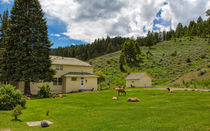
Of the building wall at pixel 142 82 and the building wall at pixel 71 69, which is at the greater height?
the building wall at pixel 71 69

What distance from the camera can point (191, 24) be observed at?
121 m

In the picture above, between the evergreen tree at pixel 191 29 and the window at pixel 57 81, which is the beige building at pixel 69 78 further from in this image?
the evergreen tree at pixel 191 29

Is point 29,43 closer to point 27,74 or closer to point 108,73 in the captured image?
point 27,74

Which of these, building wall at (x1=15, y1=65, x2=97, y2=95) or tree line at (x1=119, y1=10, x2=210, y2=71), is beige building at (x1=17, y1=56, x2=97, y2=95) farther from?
tree line at (x1=119, y1=10, x2=210, y2=71)

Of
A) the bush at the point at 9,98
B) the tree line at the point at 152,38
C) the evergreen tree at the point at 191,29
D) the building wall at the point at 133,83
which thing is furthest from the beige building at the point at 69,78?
the evergreen tree at the point at 191,29

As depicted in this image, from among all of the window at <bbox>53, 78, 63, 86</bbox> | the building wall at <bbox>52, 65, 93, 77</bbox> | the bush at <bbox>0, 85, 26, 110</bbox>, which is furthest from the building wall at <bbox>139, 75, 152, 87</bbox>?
the bush at <bbox>0, 85, 26, 110</bbox>

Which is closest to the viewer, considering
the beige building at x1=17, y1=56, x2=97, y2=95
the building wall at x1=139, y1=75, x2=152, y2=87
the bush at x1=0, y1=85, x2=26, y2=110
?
the bush at x1=0, y1=85, x2=26, y2=110

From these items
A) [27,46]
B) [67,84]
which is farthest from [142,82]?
[27,46]

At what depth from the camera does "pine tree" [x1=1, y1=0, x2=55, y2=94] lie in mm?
21797

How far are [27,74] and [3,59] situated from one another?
4.20m

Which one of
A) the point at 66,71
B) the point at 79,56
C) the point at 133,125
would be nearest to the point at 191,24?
the point at 79,56

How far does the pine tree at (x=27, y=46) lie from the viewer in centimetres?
2180

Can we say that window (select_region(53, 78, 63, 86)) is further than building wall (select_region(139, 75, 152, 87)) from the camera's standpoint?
No

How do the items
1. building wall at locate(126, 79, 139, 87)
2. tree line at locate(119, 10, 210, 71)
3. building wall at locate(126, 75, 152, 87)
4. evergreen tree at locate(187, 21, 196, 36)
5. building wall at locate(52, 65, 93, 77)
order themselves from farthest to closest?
1. evergreen tree at locate(187, 21, 196, 36)
2. tree line at locate(119, 10, 210, 71)
3. building wall at locate(126, 79, 139, 87)
4. building wall at locate(126, 75, 152, 87)
5. building wall at locate(52, 65, 93, 77)
